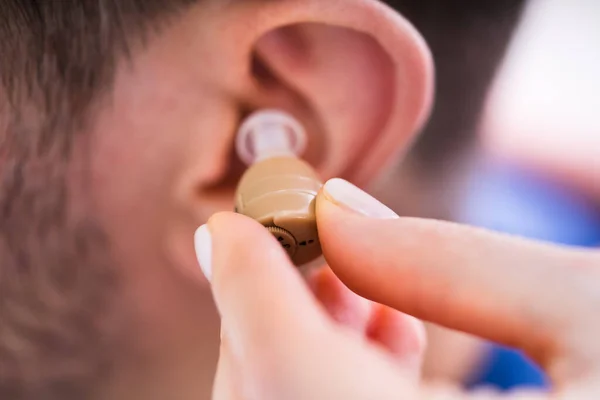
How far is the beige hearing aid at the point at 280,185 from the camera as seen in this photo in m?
0.39

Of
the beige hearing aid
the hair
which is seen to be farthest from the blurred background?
the hair

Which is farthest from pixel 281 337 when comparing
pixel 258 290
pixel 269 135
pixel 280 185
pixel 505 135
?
pixel 505 135

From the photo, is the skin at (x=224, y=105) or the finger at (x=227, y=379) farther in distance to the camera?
the skin at (x=224, y=105)

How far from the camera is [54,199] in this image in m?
0.54

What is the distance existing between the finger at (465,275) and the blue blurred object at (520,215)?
0.33 m

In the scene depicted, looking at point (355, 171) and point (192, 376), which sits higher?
point (355, 171)

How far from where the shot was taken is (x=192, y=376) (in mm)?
702

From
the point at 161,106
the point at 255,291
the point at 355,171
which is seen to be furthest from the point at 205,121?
the point at 255,291

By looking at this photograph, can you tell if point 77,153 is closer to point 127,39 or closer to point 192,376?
point 127,39

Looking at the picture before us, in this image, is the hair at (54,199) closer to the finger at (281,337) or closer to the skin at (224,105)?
the skin at (224,105)

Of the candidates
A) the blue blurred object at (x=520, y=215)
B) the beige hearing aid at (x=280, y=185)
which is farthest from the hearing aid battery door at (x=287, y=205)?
the blue blurred object at (x=520, y=215)

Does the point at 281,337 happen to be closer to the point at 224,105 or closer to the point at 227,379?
the point at 227,379

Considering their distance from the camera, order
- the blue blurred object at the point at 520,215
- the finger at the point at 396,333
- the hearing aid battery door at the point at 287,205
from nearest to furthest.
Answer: the hearing aid battery door at the point at 287,205, the finger at the point at 396,333, the blue blurred object at the point at 520,215

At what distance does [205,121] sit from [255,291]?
24 centimetres
